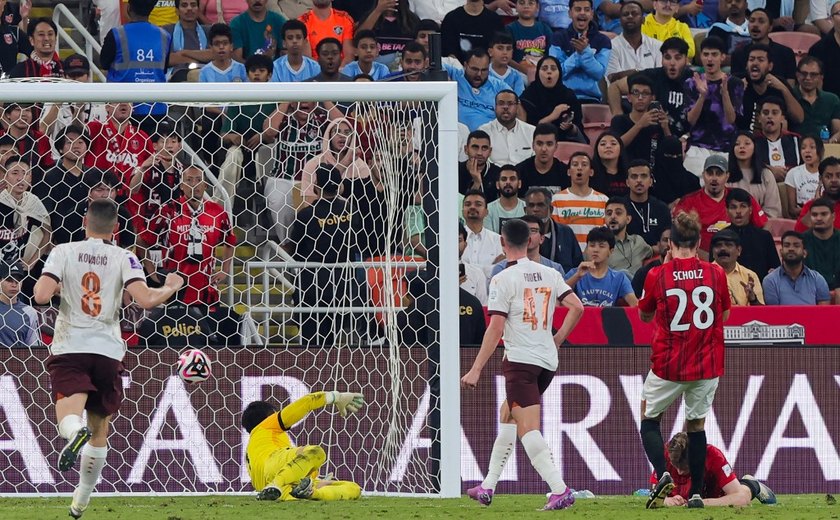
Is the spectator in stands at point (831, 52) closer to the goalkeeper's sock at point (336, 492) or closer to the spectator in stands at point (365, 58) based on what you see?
the spectator in stands at point (365, 58)

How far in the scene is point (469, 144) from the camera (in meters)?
13.6

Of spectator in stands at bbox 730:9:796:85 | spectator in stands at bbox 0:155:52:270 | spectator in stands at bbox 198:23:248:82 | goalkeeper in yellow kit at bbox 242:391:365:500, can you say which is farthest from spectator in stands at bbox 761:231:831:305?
spectator in stands at bbox 0:155:52:270

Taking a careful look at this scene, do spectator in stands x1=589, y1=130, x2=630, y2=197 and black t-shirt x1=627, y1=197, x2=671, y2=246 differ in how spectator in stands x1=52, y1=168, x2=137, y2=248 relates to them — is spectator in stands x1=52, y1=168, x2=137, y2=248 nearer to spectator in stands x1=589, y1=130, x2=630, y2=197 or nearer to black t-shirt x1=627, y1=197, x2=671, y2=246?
black t-shirt x1=627, y1=197, x2=671, y2=246

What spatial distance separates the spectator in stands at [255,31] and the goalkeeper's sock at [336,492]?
6709 millimetres

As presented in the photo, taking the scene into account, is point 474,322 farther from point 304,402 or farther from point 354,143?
point 304,402

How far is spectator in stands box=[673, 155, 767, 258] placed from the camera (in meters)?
13.6

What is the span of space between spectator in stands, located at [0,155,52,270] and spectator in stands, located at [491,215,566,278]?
3.65m

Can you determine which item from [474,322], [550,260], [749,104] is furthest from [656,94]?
[474,322]

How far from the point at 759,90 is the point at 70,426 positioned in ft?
32.8

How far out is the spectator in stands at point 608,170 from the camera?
13719 millimetres

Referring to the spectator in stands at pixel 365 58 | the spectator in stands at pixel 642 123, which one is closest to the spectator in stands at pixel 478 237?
the spectator in stands at pixel 642 123

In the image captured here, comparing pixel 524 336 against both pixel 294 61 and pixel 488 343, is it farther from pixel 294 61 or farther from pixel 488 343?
pixel 294 61

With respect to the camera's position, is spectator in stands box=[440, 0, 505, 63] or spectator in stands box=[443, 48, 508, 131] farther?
spectator in stands box=[440, 0, 505, 63]

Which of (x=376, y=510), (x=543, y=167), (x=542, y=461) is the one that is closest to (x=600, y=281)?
(x=543, y=167)
